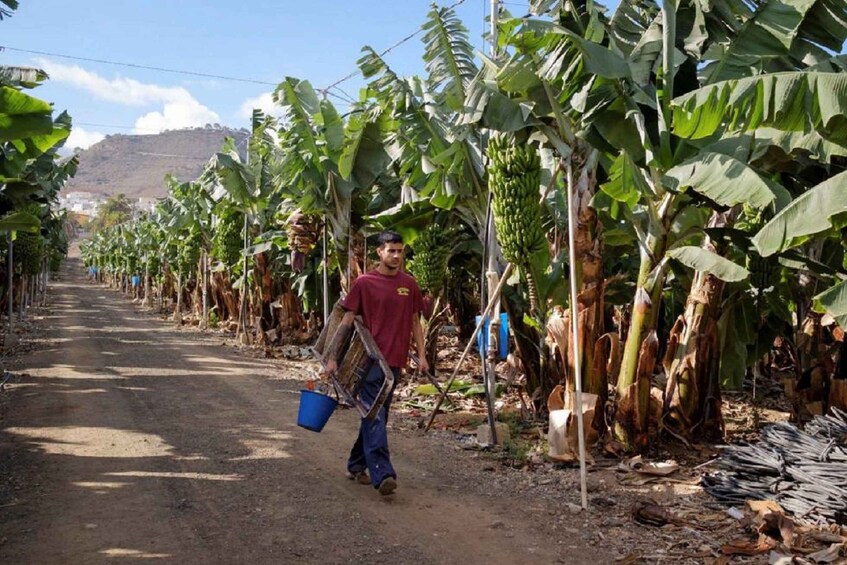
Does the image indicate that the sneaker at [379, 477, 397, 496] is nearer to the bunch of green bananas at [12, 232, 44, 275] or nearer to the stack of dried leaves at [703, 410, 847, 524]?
the stack of dried leaves at [703, 410, 847, 524]

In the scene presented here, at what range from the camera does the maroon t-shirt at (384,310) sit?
584cm

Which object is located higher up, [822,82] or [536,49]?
[536,49]

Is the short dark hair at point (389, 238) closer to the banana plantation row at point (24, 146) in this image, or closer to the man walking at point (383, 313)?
the man walking at point (383, 313)

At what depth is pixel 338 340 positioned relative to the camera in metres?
5.86

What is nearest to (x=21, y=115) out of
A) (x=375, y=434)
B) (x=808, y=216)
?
(x=375, y=434)

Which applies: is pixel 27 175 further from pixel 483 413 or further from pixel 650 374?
pixel 650 374

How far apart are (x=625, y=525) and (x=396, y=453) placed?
9.02ft

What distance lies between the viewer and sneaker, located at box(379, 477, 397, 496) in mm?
5520

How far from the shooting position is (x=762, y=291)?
8016 mm

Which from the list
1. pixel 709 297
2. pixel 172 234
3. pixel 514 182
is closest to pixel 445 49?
pixel 514 182

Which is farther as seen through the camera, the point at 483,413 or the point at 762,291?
the point at 483,413

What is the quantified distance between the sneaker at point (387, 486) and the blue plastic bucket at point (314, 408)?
76 centimetres

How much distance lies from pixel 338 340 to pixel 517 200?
1981 millimetres

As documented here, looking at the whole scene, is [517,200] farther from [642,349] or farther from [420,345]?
[642,349]
